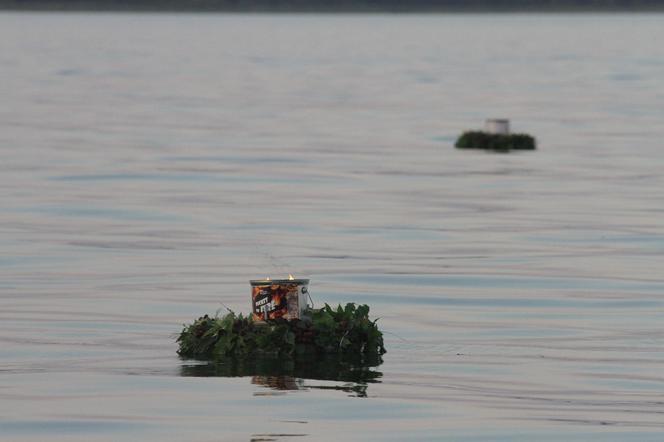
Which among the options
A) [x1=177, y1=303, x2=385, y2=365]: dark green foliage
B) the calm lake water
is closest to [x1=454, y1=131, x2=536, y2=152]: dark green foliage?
the calm lake water

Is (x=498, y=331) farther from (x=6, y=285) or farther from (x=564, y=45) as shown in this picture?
(x=564, y=45)

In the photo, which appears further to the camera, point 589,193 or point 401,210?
point 589,193

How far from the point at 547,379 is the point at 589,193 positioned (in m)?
16.6

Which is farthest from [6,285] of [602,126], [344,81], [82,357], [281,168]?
[344,81]

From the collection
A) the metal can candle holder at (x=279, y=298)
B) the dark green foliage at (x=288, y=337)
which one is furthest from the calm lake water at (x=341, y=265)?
the metal can candle holder at (x=279, y=298)

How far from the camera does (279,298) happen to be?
15242mm

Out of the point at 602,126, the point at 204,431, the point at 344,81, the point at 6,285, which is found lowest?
the point at 204,431

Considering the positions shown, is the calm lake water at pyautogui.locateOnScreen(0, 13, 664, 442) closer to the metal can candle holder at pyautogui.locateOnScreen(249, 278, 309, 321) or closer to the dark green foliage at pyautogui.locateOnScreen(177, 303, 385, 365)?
the dark green foliage at pyautogui.locateOnScreen(177, 303, 385, 365)

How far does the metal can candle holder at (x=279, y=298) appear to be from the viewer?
1520 centimetres

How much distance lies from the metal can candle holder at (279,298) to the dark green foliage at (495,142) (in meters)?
26.4

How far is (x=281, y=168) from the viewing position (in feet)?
118

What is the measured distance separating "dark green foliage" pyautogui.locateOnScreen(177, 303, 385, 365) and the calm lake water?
20 cm

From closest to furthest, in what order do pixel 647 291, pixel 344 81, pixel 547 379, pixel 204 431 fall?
pixel 204 431 → pixel 547 379 → pixel 647 291 → pixel 344 81

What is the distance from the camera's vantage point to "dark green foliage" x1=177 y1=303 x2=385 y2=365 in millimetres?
15266
